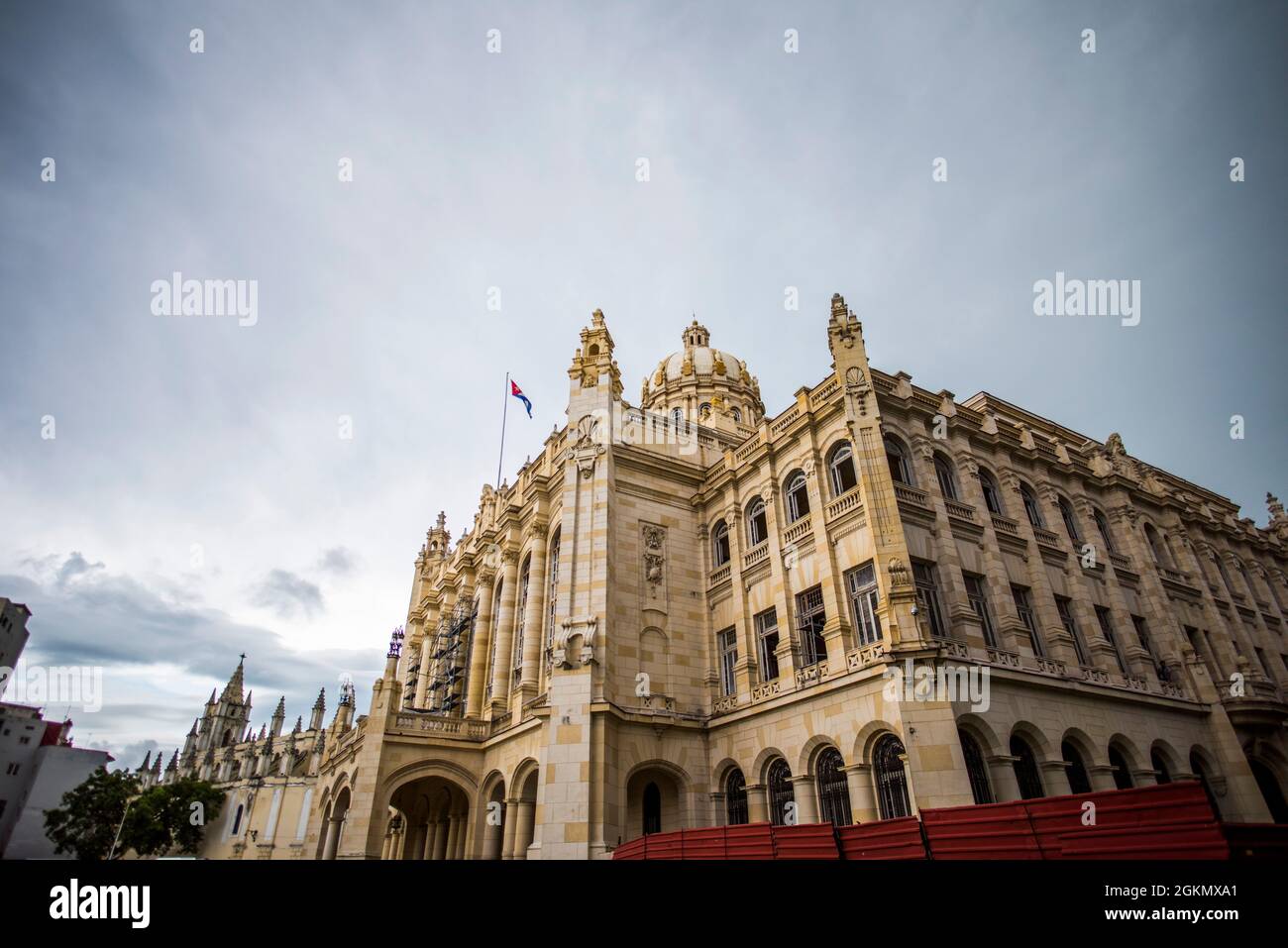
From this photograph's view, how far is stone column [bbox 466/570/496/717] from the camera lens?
30.4 metres

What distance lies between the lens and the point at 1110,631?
79.6 feet

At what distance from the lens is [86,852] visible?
54.2 metres

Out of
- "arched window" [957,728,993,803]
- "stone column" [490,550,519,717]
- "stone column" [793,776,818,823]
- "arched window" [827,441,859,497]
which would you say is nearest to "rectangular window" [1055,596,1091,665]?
"arched window" [957,728,993,803]

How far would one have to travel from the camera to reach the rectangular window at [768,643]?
76.4 feet

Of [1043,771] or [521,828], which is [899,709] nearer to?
[1043,771]

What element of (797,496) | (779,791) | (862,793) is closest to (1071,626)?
(797,496)

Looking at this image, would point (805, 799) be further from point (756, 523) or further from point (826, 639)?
point (756, 523)

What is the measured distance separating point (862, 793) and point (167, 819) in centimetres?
6782

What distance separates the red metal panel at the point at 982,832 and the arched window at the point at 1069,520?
786 inches

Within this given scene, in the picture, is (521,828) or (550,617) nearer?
(521,828)
